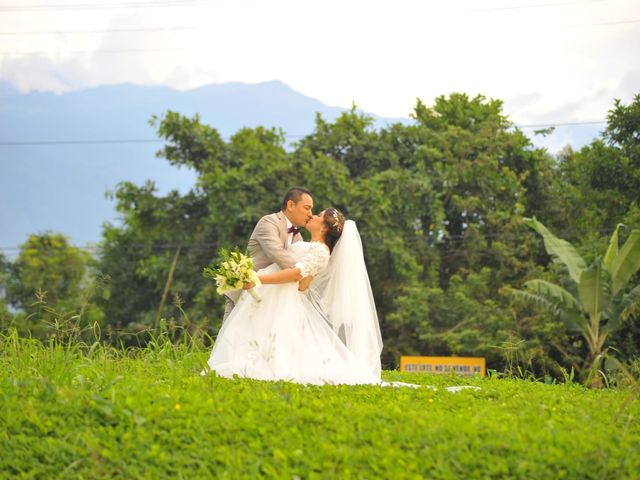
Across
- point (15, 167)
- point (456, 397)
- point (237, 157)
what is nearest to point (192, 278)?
point (237, 157)

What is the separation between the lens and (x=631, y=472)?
4973 mm

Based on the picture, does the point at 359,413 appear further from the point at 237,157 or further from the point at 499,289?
the point at 237,157

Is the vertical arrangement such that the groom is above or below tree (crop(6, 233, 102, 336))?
above

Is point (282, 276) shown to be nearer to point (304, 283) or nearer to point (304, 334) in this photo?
point (304, 283)

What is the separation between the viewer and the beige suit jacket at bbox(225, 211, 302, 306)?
860cm

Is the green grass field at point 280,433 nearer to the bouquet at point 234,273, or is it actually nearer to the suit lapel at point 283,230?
the bouquet at point 234,273

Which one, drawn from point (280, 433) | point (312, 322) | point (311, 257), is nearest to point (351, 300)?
point (312, 322)

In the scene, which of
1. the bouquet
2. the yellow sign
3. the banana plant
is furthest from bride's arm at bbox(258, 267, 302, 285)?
the yellow sign

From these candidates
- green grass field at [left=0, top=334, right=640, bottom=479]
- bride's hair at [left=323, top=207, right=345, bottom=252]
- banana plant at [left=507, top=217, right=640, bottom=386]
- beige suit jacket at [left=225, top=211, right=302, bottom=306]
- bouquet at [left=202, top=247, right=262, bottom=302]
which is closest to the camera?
green grass field at [left=0, top=334, right=640, bottom=479]

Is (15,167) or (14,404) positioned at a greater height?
(15,167)

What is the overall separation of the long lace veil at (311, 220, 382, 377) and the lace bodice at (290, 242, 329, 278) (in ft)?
1.02

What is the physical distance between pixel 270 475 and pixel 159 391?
147 cm

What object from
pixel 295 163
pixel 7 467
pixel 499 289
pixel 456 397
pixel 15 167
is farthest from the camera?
pixel 15 167

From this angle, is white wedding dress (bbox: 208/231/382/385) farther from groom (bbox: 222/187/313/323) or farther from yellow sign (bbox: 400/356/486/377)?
yellow sign (bbox: 400/356/486/377)
